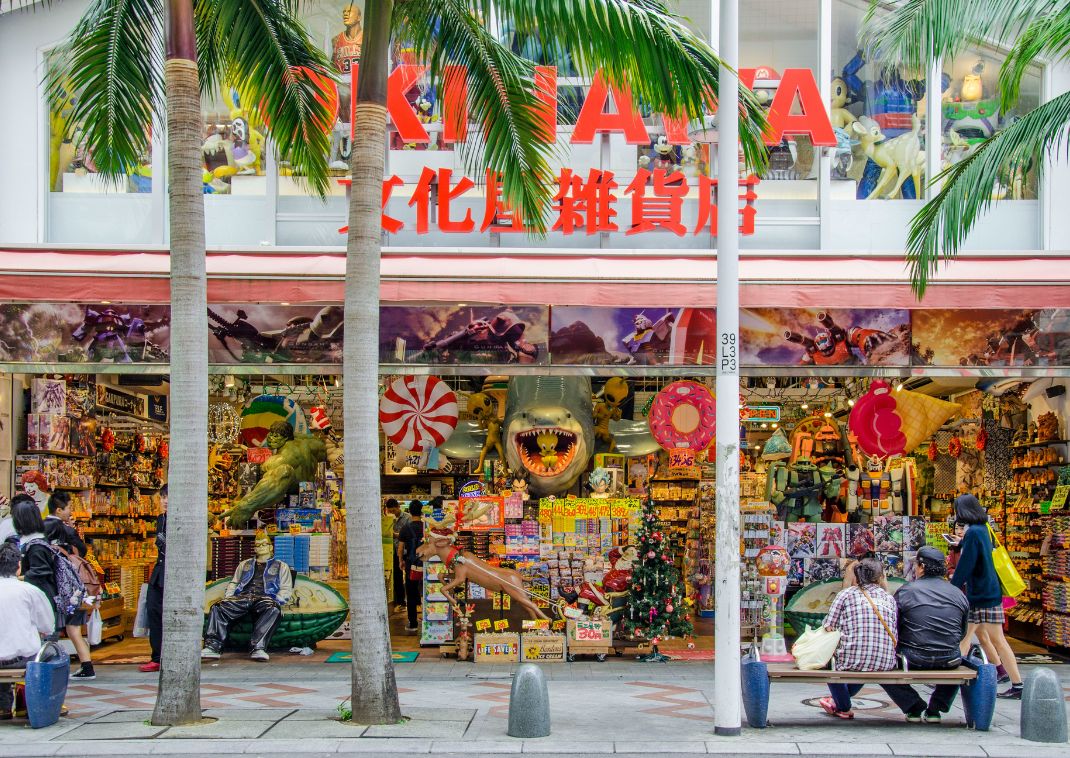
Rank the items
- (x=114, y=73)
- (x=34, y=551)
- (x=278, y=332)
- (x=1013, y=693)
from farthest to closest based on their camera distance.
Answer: (x=278, y=332), (x=34, y=551), (x=1013, y=693), (x=114, y=73)

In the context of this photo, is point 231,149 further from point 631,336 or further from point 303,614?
point 303,614

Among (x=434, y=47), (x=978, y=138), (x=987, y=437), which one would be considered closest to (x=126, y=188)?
(x=434, y=47)

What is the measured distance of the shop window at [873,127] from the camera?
14.8 metres

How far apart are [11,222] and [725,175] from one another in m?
9.38

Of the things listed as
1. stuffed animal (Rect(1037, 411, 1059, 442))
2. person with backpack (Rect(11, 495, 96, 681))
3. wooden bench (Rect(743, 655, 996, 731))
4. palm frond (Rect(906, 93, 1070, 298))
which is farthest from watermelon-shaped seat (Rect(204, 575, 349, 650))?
stuffed animal (Rect(1037, 411, 1059, 442))

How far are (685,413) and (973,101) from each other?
18.2 feet

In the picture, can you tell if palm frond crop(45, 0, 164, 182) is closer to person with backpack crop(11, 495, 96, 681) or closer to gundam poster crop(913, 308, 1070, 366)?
person with backpack crop(11, 495, 96, 681)

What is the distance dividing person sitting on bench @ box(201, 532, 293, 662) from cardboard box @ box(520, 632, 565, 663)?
115 inches

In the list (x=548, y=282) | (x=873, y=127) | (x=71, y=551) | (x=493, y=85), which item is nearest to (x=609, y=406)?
(x=548, y=282)

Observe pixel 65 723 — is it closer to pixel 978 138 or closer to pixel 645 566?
pixel 645 566

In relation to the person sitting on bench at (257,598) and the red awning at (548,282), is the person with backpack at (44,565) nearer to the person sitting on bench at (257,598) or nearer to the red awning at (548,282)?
the person sitting on bench at (257,598)

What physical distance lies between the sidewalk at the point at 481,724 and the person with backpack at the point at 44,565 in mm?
921

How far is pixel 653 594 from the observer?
1362 cm

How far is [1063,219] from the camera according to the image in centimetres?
1442
